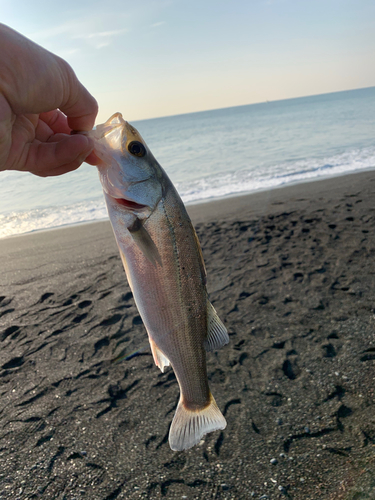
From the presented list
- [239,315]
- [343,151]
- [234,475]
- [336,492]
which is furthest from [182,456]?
[343,151]

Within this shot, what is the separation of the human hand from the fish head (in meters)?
0.11

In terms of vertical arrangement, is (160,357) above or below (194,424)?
above

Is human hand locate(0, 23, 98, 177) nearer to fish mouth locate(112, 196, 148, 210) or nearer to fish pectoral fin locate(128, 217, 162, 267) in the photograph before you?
fish mouth locate(112, 196, 148, 210)

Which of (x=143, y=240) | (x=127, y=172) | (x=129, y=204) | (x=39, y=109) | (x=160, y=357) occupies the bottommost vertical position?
(x=160, y=357)

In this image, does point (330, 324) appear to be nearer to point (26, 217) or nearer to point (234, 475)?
point (234, 475)

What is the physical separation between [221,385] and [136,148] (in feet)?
10.3

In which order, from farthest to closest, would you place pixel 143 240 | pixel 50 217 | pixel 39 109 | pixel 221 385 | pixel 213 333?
pixel 50 217
pixel 221 385
pixel 213 333
pixel 143 240
pixel 39 109

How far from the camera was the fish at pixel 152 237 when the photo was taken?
205 cm

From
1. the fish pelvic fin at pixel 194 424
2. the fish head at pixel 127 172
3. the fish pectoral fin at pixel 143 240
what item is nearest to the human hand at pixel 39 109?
the fish head at pixel 127 172

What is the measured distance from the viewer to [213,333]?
229cm

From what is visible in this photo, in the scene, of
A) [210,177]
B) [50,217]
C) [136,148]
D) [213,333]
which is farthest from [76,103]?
[210,177]

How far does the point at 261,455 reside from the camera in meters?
3.40

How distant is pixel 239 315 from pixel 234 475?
265 centimetres

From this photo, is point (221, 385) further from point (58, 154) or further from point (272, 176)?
point (272, 176)
